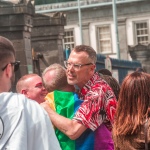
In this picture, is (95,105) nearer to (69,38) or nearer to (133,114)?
(133,114)

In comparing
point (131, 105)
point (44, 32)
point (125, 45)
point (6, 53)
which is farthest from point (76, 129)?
point (125, 45)

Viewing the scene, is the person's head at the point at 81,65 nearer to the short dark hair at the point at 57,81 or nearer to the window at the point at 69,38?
the short dark hair at the point at 57,81

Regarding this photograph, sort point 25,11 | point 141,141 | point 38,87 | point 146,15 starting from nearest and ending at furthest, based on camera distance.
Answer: point 141,141, point 38,87, point 25,11, point 146,15

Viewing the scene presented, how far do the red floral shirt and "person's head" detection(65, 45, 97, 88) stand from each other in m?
0.05

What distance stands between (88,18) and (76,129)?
5959cm

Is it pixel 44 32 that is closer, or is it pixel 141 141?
pixel 141 141

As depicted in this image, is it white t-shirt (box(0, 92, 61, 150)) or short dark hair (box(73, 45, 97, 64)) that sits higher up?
short dark hair (box(73, 45, 97, 64))

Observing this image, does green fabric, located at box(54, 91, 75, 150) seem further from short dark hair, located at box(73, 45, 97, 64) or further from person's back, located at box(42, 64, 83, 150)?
short dark hair, located at box(73, 45, 97, 64)

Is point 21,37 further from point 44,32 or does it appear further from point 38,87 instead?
point 38,87

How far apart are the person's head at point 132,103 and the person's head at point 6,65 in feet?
3.89

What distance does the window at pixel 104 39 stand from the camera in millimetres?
65562

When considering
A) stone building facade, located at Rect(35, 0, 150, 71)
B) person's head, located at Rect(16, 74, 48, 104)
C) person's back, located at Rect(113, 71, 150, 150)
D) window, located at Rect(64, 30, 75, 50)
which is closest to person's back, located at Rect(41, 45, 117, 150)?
person's head, located at Rect(16, 74, 48, 104)

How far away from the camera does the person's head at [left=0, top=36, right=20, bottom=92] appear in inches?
164

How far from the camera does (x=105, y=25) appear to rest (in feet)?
215
